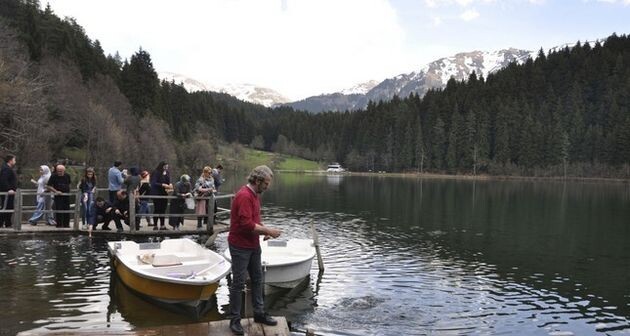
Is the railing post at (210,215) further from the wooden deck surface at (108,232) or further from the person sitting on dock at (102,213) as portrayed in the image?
the person sitting on dock at (102,213)

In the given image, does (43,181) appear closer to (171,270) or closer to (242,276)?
(171,270)

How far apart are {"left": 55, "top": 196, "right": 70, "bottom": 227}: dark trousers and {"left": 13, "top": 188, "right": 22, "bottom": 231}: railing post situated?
1.51m

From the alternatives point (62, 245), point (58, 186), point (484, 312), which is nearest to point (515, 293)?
point (484, 312)

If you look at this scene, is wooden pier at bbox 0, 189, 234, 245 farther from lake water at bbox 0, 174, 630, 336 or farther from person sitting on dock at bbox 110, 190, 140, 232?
lake water at bbox 0, 174, 630, 336

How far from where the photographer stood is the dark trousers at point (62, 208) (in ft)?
73.8

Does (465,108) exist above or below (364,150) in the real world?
above

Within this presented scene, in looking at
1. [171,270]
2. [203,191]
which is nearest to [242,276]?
[171,270]

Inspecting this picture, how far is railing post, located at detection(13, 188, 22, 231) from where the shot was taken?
20.9 metres

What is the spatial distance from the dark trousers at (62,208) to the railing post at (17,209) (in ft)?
4.95

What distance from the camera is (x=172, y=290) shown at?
40.5 feet

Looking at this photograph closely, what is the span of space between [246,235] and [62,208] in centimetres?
1659

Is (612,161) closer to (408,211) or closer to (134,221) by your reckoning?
(408,211)

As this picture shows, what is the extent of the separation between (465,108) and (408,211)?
136m

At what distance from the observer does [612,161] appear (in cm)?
13875
